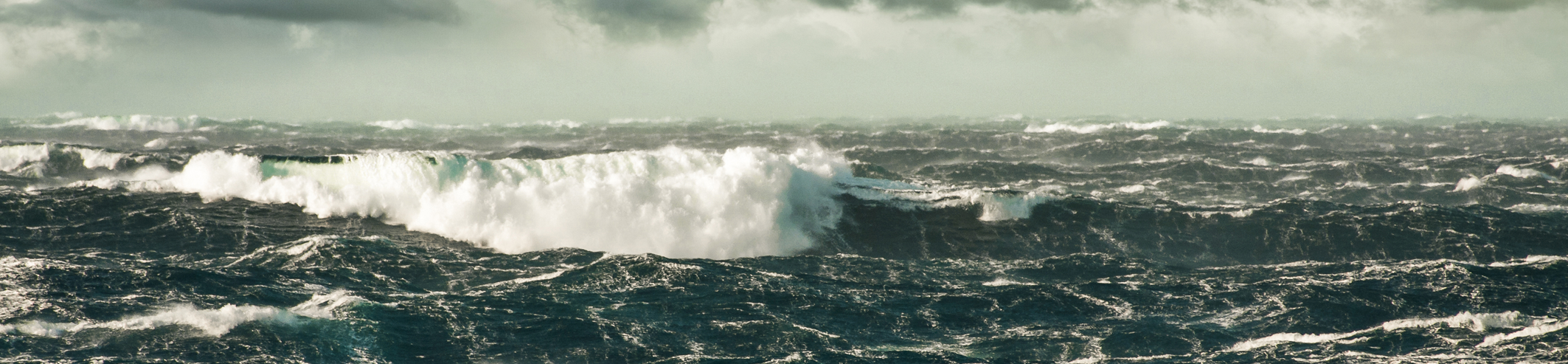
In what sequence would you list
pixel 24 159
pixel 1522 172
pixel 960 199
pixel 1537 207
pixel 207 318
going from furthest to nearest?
1. pixel 1522 172
2. pixel 24 159
3. pixel 1537 207
4. pixel 960 199
5. pixel 207 318

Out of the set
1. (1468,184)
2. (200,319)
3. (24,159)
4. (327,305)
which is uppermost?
(24,159)

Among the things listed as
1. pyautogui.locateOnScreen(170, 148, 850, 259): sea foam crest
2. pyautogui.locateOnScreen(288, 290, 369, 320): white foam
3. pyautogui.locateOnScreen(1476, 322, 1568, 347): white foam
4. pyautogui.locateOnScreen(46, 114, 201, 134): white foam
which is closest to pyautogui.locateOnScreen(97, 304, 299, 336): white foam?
pyautogui.locateOnScreen(288, 290, 369, 320): white foam

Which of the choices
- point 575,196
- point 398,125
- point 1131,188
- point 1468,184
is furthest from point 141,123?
point 1468,184

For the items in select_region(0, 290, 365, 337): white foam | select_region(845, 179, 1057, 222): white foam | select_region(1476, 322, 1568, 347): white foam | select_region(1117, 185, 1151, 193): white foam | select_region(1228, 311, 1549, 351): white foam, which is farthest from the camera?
select_region(1117, 185, 1151, 193): white foam

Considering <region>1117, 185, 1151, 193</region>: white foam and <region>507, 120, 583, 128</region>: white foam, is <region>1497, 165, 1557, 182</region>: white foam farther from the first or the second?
<region>507, 120, 583, 128</region>: white foam

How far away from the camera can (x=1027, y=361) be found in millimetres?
15328

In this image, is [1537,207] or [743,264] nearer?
[743,264]

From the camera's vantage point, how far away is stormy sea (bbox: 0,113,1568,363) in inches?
624

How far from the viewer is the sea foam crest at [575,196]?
92.8 feet

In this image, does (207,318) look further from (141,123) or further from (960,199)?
(141,123)

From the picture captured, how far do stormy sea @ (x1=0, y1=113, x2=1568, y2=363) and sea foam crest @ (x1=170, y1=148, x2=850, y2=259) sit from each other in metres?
0.10

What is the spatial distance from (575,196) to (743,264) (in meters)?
8.13

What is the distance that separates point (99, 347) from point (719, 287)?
1049 cm

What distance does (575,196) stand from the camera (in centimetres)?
A: 2981
